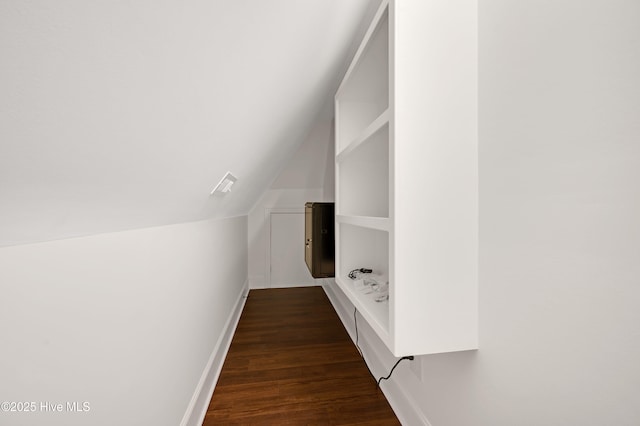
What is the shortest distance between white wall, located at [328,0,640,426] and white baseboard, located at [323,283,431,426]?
443 mm

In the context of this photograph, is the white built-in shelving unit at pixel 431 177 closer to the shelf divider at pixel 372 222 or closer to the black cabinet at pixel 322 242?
the shelf divider at pixel 372 222

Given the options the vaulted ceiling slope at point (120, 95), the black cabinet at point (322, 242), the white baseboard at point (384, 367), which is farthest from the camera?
the black cabinet at point (322, 242)

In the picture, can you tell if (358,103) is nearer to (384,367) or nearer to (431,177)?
(431,177)

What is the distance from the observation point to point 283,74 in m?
0.98

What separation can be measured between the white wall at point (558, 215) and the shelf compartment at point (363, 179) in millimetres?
787

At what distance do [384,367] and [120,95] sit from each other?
1.78 m

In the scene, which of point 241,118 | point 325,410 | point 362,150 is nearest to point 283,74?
point 241,118

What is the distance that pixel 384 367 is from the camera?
1.64 m

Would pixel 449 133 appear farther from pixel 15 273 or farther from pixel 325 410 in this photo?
pixel 325 410

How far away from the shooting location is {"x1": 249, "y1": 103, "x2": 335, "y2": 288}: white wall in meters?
3.53

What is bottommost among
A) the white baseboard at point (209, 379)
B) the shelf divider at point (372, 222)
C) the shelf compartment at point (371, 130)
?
the white baseboard at point (209, 379)

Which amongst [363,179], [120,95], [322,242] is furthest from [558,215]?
[322,242]

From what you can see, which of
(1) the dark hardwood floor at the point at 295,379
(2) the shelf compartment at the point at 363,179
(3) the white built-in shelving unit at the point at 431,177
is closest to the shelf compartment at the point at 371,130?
(3) the white built-in shelving unit at the point at 431,177

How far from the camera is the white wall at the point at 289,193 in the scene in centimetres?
353
